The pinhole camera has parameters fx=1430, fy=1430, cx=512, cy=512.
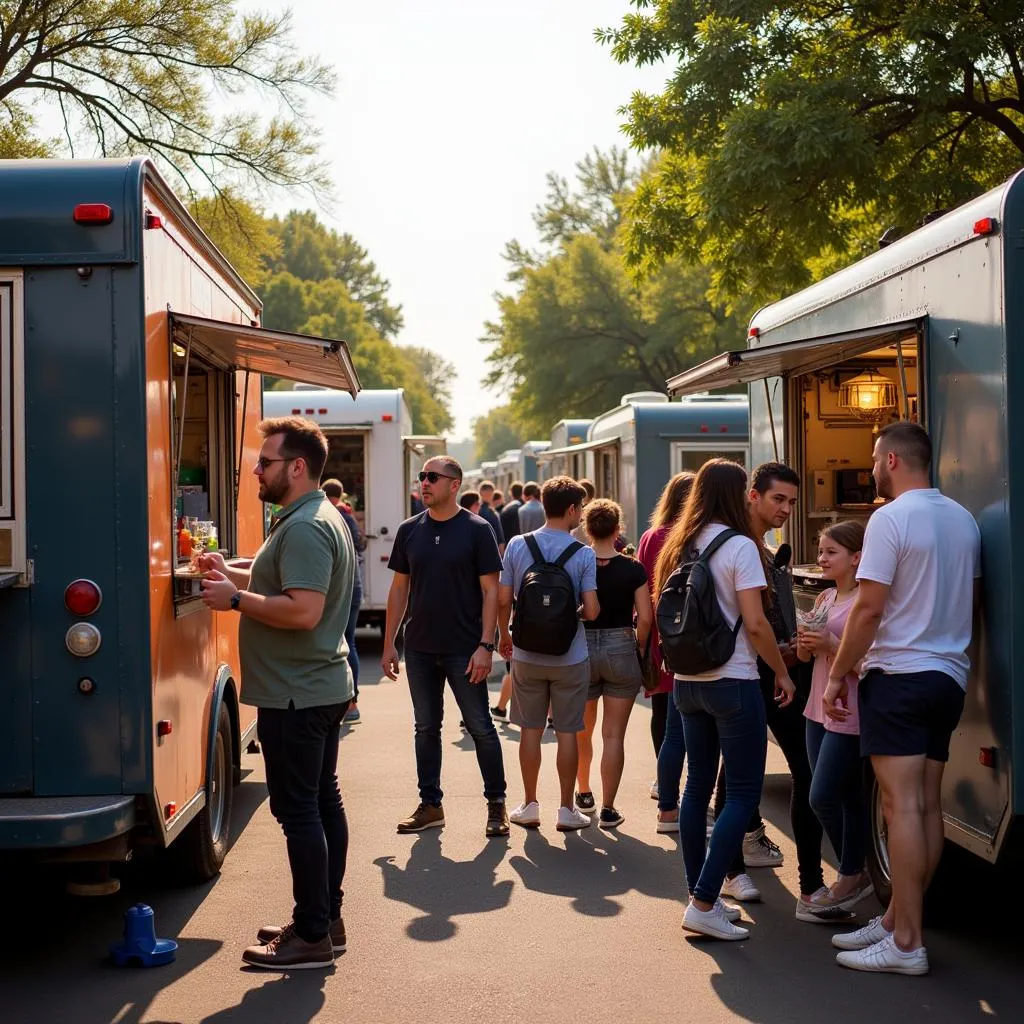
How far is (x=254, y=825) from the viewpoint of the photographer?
7.85m

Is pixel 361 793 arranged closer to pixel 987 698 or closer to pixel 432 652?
pixel 432 652

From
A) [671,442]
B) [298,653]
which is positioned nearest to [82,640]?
[298,653]

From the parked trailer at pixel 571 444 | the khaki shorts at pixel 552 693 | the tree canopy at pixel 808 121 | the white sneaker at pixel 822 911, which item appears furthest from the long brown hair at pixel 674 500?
the parked trailer at pixel 571 444

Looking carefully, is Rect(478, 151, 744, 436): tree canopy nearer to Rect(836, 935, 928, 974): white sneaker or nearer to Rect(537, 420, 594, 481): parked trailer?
Rect(537, 420, 594, 481): parked trailer

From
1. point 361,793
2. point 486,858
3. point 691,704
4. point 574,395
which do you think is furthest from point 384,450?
point 574,395

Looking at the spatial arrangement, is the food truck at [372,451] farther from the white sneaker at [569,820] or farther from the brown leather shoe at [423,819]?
the white sneaker at [569,820]

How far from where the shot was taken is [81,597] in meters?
5.16

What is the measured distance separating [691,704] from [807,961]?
1.05 m

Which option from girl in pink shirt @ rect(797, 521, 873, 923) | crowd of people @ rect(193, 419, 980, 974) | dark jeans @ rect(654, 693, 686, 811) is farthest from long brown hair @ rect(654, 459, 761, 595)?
dark jeans @ rect(654, 693, 686, 811)

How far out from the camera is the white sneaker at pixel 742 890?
245 inches

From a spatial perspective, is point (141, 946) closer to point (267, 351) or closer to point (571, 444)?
point (267, 351)

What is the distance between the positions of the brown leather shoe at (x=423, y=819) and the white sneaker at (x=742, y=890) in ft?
6.14

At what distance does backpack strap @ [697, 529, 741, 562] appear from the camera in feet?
18.5

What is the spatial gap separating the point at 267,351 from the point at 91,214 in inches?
70.2
